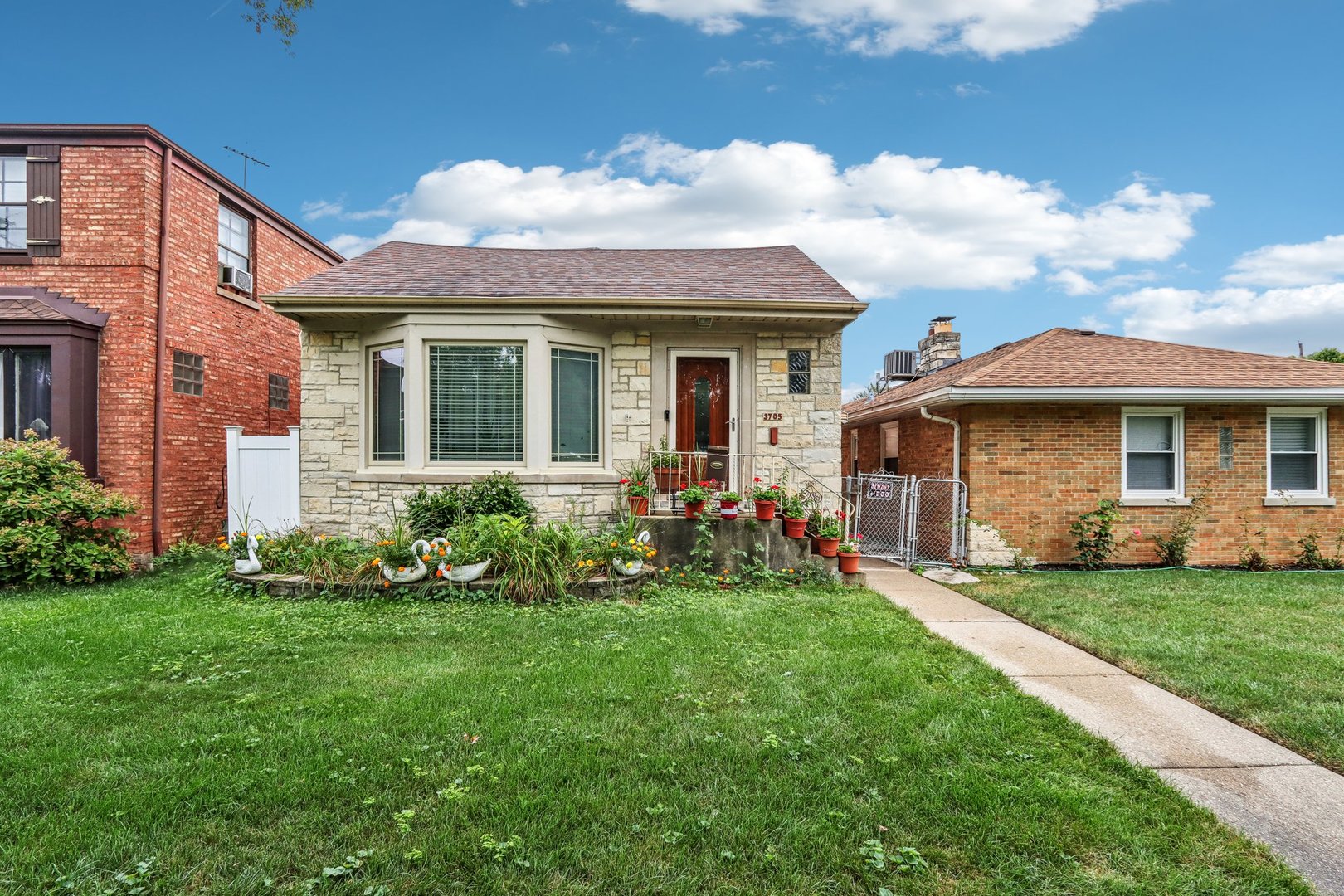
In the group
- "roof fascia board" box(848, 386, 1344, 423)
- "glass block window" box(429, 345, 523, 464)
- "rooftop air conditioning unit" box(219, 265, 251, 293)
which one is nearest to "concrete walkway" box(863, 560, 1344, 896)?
"roof fascia board" box(848, 386, 1344, 423)

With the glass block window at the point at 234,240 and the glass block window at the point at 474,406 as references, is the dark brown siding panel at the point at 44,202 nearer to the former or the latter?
the glass block window at the point at 234,240

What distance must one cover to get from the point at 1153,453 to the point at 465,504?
9.70 m

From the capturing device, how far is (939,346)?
14.4 metres

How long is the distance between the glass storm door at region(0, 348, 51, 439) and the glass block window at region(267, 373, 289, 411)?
10.3 feet

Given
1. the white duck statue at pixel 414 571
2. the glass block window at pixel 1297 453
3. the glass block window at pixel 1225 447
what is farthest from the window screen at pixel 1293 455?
A: the white duck statue at pixel 414 571

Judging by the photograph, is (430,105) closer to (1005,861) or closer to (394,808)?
(394,808)

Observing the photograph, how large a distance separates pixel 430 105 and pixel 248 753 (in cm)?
1041

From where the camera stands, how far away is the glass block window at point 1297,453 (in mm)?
9609

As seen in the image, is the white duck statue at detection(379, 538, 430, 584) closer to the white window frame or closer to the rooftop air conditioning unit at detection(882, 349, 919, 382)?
the white window frame

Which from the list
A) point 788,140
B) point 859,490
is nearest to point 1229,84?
point 788,140

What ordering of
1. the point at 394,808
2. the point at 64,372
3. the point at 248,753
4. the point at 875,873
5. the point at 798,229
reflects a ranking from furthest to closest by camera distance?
the point at 798,229, the point at 64,372, the point at 248,753, the point at 394,808, the point at 875,873

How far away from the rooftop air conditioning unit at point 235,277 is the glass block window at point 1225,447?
603 inches

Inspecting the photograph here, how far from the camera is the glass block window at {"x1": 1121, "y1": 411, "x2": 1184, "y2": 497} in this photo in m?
9.47

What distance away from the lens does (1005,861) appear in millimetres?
2344
